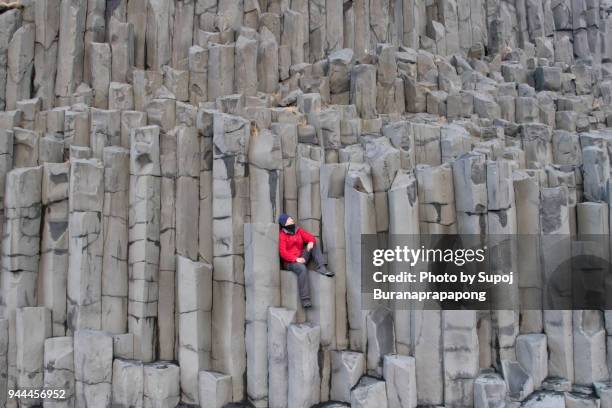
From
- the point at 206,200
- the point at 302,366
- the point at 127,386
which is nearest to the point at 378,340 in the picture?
the point at 302,366

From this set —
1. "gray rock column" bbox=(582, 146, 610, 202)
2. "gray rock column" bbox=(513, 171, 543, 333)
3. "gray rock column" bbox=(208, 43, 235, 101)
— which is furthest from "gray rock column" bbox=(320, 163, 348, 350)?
"gray rock column" bbox=(582, 146, 610, 202)

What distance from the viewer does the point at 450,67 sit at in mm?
16906

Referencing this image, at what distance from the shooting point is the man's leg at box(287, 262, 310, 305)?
988 cm

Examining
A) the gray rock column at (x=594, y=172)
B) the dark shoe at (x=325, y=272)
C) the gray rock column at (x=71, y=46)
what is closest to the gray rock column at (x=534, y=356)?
the dark shoe at (x=325, y=272)

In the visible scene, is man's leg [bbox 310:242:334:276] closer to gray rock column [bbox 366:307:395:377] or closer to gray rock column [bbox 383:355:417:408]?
gray rock column [bbox 366:307:395:377]

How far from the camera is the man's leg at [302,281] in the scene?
9875 mm

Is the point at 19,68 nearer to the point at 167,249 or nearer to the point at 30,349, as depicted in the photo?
the point at 167,249

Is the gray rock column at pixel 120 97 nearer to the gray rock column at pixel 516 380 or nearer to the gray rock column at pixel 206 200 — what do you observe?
the gray rock column at pixel 206 200

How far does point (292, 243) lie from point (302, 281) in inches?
27.5

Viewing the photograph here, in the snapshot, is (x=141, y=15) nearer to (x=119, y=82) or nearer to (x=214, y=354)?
(x=119, y=82)

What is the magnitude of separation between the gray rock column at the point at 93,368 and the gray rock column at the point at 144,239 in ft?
1.69

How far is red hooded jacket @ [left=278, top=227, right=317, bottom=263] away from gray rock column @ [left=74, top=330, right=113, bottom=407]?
325cm

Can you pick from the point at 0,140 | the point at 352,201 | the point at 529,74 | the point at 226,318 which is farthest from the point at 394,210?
the point at 529,74

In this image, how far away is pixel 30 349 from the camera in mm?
10000
